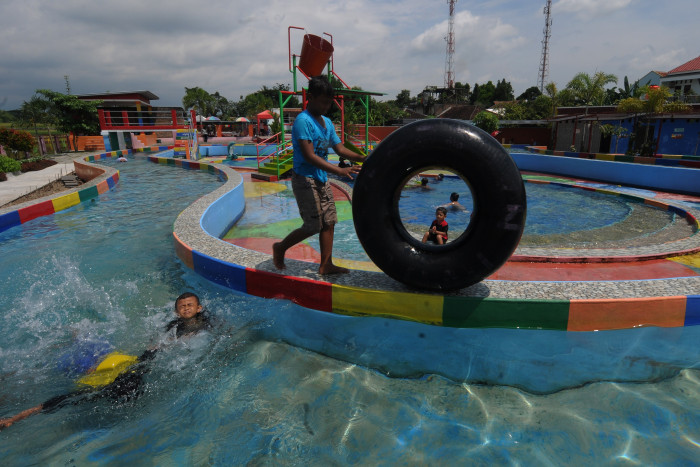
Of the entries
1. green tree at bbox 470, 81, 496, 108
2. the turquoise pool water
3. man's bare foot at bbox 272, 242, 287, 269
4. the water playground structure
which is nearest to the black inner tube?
the water playground structure

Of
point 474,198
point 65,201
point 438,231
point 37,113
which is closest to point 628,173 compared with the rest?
point 438,231

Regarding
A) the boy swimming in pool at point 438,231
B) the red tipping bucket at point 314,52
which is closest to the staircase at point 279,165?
the red tipping bucket at point 314,52

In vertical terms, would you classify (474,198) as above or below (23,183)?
above

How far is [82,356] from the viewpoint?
3113mm

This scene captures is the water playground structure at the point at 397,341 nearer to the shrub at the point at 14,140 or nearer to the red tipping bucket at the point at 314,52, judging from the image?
the red tipping bucket at the point at 314,52

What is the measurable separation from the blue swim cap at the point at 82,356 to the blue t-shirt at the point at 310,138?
7.17ft

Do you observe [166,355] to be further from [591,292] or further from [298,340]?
[591,292]

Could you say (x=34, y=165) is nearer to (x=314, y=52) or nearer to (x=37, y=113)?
(x=314, y=52)

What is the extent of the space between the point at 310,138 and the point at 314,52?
11.2 metres

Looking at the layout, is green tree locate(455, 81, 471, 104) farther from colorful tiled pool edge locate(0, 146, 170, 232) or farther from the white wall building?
colorful tiled pool edge locate(0, 146, 170, 232)

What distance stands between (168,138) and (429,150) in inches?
1588

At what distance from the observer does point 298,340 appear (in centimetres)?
332

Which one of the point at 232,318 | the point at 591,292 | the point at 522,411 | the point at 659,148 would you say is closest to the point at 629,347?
the point at 591,292

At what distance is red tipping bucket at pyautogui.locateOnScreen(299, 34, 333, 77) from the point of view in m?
13.1
